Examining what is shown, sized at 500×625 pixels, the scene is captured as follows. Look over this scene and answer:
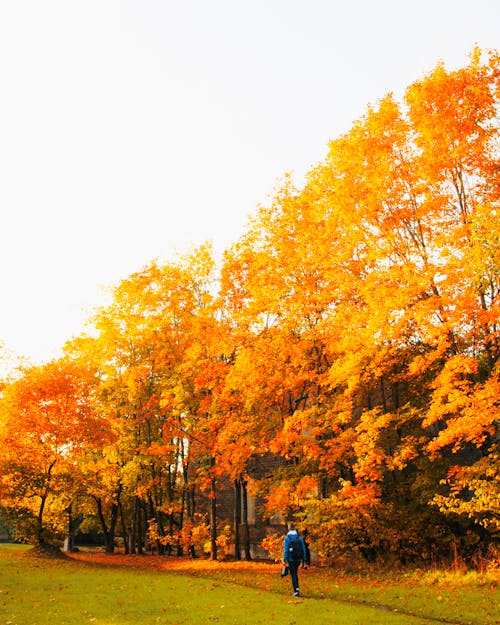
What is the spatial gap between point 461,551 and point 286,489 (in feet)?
20.7

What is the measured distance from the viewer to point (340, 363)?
1944cm

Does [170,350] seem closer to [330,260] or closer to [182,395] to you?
[182,395]

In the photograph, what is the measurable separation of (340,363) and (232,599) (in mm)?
7696

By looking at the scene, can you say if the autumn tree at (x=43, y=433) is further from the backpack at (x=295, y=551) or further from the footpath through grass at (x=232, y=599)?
the backpack at (x=295, y=551)

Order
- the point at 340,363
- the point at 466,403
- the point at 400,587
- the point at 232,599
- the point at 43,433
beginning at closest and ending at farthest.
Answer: the point at 466,403
the point at 232,599
the point at 400,587
the point at 340,363
the point at 43,433

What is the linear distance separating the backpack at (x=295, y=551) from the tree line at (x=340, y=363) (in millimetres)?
3881

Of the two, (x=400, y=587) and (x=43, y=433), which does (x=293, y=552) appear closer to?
(x=400, y=587)

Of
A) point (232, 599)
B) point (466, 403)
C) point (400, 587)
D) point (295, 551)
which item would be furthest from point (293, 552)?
point (466, 403)

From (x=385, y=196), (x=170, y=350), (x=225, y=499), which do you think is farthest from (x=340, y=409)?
(x=225, y=499)

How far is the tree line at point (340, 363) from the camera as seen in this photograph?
17.4m

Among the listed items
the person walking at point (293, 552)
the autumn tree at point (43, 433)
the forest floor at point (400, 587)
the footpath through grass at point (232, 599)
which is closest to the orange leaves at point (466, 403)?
the forest floor at point (400, 587)

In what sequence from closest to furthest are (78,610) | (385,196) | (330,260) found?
1. (78,610)
2. (385,196)
3. (330,260)

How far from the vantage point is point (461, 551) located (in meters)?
20.2

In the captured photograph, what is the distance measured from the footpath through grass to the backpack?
991 millimetres
